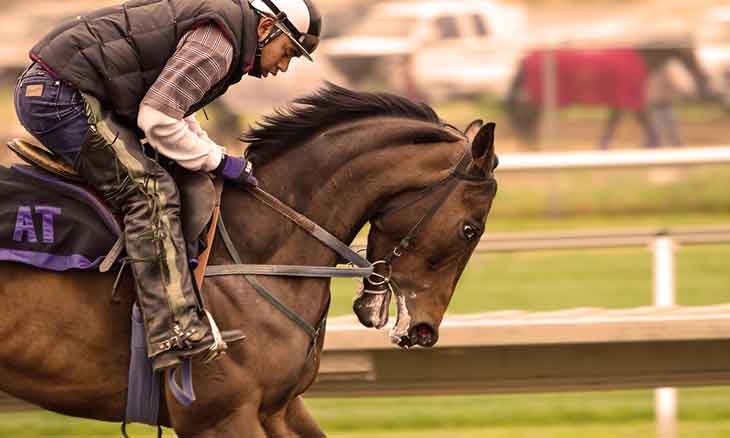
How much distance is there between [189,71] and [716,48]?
1228 cm

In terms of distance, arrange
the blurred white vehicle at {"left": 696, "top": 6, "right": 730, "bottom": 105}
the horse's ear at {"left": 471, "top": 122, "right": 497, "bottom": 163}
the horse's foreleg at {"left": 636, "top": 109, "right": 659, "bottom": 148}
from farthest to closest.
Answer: the blurred white vehicle at {"left": 696, "top": 6, "right": 730, "bottom": 105}, the horse's foreleg at {"left": 636, "top": 109, "right": 659, "bottom": 148}, the horse's ear at {"left": 471, "top": 122, "right": 497, "bottom": 163}

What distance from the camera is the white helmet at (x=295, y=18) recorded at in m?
4.75

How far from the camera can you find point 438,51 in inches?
638

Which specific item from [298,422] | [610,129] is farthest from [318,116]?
[610,129]

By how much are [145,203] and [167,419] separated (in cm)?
77

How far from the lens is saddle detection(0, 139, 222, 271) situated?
460cm

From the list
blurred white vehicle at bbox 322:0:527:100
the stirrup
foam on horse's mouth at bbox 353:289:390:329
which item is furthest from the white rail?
the stirrup

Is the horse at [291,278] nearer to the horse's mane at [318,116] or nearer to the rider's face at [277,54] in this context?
the horse's mane at [318,116]

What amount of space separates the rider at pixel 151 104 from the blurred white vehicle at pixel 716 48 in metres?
11.5

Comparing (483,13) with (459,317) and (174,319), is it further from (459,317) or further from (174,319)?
(174,319)

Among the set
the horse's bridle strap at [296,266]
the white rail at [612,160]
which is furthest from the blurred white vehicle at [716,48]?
the horse's bridle strap at [296,266]

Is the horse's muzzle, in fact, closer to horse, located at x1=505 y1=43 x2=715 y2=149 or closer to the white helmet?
the white helmet

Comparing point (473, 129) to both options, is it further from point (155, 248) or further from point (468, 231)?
point (155, 248)

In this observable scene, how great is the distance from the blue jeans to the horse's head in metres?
1.07
